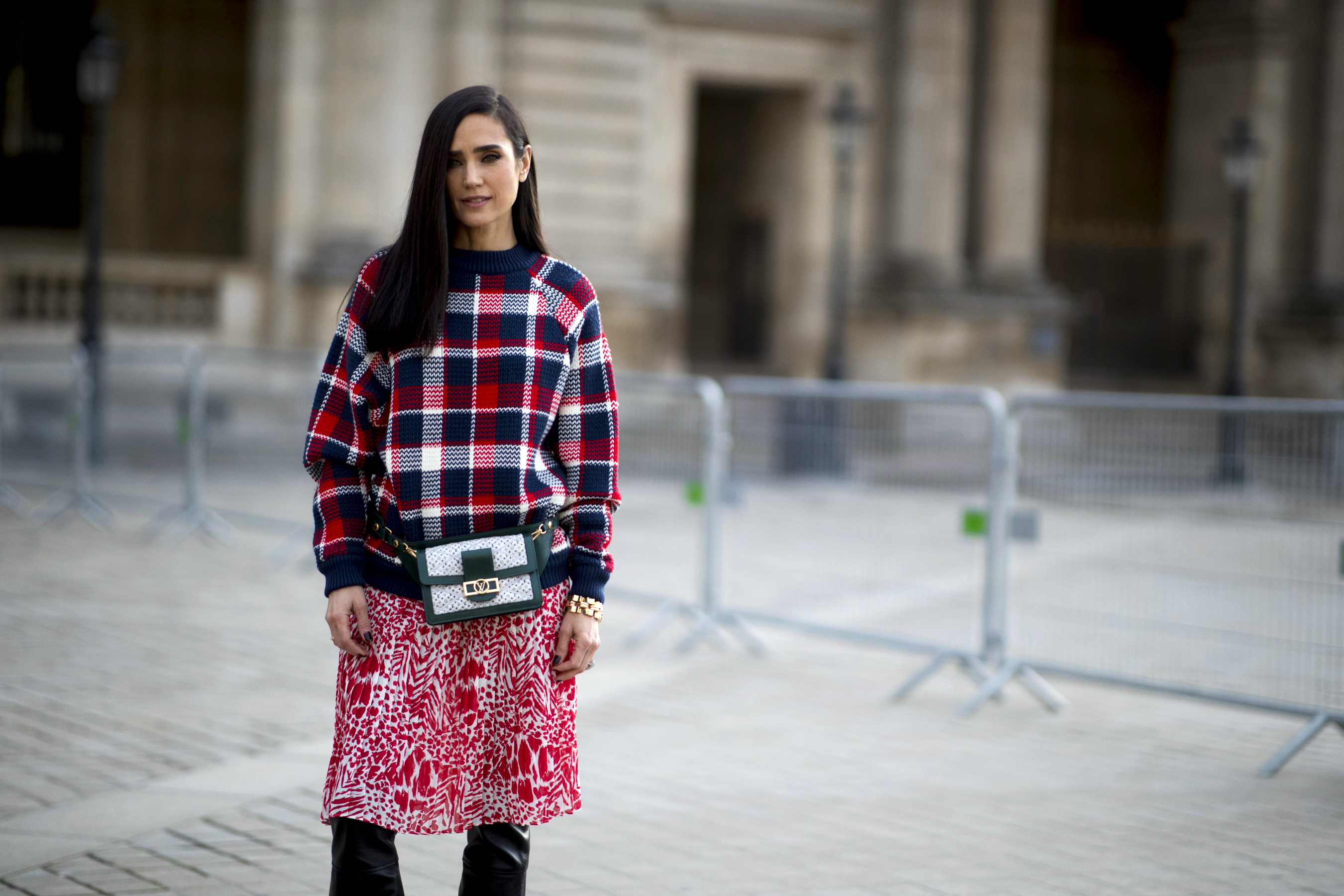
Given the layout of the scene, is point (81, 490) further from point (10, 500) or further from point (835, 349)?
point (835, 349)

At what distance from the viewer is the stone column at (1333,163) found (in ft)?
92.0

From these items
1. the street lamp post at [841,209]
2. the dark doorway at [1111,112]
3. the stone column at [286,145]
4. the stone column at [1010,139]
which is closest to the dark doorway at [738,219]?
the stone column at [1010,139]

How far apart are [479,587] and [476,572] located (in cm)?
3

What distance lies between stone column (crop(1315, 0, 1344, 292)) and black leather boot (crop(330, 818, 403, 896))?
28.1 meters

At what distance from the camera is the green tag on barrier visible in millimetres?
7887

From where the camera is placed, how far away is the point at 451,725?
336cm

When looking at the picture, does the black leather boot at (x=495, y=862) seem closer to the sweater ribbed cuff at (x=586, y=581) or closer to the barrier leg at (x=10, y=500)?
the sweater ribbed cuff at (x=586, y=581)

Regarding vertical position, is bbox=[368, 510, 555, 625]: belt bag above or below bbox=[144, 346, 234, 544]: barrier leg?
above

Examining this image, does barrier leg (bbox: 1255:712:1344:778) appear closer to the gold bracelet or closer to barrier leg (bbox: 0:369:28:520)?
the gold bracelet

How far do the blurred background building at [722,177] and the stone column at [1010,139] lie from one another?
0.04m

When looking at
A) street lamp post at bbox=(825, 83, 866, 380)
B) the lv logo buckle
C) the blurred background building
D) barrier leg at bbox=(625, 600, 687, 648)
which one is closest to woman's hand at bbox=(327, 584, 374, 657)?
the lv logo buckle

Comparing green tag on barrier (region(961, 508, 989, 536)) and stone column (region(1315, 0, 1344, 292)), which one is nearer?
green tag on barrier (region(961, 508, 989, 536))

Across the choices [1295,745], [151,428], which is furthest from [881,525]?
[151,428]

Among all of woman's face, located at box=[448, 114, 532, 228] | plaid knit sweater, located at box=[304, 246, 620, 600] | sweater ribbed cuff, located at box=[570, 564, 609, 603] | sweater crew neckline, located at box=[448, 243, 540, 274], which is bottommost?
sweater ribbed cuff, located at box=[570, 564, 609, 603]
